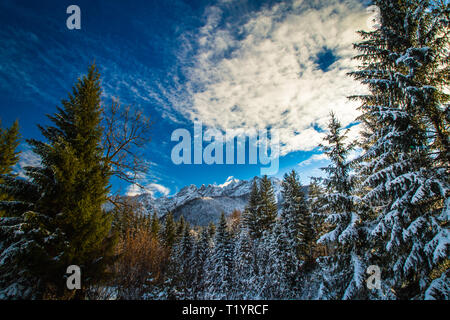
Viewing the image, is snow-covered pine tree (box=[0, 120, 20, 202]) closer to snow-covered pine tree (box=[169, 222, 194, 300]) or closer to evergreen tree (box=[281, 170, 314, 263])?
snow-covered pine tree (box=[169, 222, 194, 300])

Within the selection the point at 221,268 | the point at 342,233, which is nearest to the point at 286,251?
the point at 221,268

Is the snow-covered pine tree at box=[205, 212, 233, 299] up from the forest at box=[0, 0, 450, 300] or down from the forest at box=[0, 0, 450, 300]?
down

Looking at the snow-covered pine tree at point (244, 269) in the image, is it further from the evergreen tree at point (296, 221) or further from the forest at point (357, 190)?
the forest at point (357, 190)

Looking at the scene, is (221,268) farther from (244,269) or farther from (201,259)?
(201,259)

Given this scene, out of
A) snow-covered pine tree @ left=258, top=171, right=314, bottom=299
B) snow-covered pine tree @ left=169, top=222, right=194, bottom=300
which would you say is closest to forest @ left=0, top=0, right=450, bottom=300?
snow-covered pine tree @ left=258, top=171, right=314, bottom=299

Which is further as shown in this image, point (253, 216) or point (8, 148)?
point (253, 216)

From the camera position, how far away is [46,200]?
21.5 ft

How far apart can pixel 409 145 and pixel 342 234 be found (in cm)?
481

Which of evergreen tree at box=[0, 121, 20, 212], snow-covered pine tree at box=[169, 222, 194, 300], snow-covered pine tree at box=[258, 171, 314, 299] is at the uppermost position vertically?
evergreen tree at box=[0, 121, 20, 212]

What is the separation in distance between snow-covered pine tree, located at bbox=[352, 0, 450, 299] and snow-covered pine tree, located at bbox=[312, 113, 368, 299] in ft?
3.02

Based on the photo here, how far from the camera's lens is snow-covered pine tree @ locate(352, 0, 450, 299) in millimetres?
6012

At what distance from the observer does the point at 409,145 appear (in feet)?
23.2

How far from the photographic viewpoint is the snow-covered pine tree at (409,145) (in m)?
6.01
